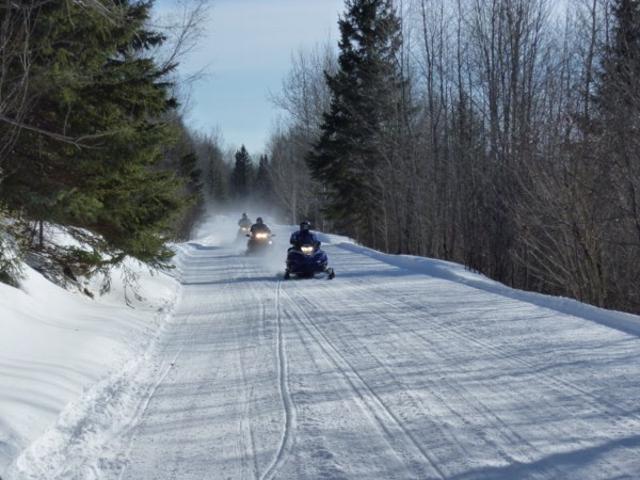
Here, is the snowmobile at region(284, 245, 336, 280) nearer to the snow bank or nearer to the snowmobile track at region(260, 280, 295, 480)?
the snow bank

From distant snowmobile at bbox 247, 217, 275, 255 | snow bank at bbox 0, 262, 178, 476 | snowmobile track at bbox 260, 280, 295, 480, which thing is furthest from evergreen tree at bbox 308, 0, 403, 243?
snowmobile track at bbox 260, 280, 295, 480

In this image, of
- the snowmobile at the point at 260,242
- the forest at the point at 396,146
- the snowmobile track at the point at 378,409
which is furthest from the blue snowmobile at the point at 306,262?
the snowmobile at the point at 260,242

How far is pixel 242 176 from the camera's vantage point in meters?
127

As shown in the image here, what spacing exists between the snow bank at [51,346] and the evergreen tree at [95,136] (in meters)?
1.25

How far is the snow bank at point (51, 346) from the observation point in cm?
515

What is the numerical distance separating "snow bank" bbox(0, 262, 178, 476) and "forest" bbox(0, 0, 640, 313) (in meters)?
0.78

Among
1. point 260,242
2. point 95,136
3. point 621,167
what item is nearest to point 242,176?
point 260,242

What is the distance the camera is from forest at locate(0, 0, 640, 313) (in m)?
10.0

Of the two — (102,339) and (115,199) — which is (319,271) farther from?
(102,339)

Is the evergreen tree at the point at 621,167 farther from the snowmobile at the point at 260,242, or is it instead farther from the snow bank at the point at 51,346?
the snowmobile at the point at 260,242

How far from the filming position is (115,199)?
11.6 meters

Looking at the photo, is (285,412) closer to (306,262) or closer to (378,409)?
(378,409)

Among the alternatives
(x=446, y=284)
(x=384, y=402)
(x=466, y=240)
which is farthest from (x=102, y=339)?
(x=466, y=240)

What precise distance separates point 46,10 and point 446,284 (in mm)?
9880
